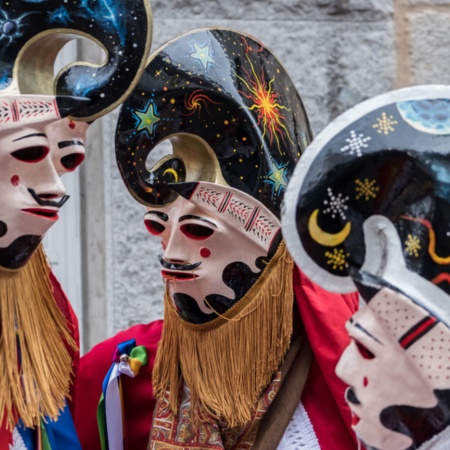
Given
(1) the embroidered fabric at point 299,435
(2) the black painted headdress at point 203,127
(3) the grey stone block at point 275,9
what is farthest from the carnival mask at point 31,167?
(3) the grey stone block at point 275,9

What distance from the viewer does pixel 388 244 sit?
56.8 inches

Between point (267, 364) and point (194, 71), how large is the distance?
557 mm

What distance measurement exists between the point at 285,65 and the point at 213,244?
110cm

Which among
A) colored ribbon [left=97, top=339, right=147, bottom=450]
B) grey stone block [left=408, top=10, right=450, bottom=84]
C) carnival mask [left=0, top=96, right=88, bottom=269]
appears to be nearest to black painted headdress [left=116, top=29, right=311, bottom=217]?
carnival mask [left=0, top=96, right=88, bottom=269]

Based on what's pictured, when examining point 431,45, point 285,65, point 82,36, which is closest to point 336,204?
point 82,36

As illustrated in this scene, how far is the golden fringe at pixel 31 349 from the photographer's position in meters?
2.11

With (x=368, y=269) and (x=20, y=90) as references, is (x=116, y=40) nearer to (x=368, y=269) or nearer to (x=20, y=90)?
(x=20, y=90)

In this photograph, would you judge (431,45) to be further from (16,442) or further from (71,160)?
(16,442)

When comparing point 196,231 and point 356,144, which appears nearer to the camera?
point 356,144

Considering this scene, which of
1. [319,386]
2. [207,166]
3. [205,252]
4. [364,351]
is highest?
[364,351]

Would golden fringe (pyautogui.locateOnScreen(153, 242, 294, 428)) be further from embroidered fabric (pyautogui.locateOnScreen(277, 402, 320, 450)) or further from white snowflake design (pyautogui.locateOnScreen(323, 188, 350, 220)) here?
white snowflake design (pyautogui.locateOnScreen(323, 188, 350, 220))

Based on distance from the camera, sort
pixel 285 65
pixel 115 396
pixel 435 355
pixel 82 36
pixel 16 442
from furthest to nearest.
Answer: pixel 285 65 → pixel 115 396 → pixel 16 442 → pixel 82 36 → pixel 435 355

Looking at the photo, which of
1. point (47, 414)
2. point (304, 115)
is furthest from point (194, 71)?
point (47, 414)

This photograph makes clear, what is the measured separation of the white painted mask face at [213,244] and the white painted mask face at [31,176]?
26 centimetres
